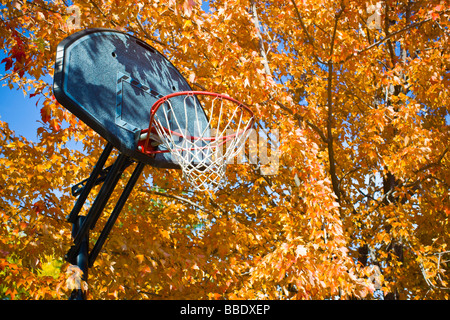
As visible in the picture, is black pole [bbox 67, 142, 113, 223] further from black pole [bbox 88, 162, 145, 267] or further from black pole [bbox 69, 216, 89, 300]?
black pole [bbox 88, 162, 145, 267]

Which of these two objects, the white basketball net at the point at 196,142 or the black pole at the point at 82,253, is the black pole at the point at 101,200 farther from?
the white basketball net at the point at 196,142

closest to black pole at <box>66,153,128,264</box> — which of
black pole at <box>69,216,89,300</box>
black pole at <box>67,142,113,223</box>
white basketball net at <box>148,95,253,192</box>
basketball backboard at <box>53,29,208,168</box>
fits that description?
black pole at <box>69,216,89,300</box>

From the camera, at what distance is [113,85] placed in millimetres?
3918

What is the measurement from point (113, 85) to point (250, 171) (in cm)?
453

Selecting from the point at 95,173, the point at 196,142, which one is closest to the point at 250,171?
the point at 196,142

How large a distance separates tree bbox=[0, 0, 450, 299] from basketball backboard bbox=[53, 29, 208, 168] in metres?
0.80

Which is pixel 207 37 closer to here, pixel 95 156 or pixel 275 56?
pixel 275 56

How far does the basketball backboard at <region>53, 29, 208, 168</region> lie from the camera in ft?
11.3

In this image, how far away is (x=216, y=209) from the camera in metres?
7.45

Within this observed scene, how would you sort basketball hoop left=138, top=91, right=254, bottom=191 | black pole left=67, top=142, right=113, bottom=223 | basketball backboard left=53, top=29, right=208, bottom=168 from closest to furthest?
basketball backboard left=53, top=29, right=208, bottom=168, basketball hoop left=138, top=91, right=254, bottom=191, black pole left=67, top=142, right=113, bottom=223

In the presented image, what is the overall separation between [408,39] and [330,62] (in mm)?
2547

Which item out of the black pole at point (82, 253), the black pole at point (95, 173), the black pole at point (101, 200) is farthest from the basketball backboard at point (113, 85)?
the black pole at point (82, 253)

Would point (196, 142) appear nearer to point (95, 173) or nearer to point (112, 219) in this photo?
point (95, 173)

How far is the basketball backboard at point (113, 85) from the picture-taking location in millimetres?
3439
